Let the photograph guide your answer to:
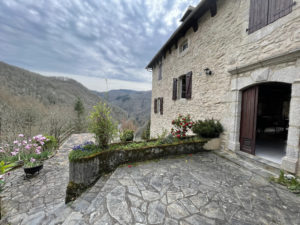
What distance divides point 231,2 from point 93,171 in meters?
5.87

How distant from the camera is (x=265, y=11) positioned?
105 inches

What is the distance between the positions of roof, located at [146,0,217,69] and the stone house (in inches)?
1.3

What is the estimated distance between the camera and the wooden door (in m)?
3.06

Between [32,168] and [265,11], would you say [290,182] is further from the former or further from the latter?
[32,168]

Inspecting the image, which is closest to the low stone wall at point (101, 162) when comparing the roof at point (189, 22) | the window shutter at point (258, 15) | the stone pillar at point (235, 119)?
the stone pillar at point (235, 119)

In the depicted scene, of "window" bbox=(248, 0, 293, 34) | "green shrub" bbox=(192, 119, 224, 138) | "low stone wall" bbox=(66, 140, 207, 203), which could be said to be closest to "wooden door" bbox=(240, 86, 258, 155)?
"green shrub" bbox=(192, 119, 224, 138)

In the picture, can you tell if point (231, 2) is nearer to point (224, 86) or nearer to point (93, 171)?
point (224, 86)

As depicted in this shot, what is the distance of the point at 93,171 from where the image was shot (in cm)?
230

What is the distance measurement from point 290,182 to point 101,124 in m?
3.87

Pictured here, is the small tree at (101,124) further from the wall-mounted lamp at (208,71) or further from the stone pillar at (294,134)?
the wall-mounted lamp at (208,71)

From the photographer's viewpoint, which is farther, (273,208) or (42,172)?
(42,172)

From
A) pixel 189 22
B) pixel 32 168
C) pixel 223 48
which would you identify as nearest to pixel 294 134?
pixel 223 48

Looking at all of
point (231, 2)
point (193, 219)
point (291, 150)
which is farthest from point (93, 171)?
point (231, 2)

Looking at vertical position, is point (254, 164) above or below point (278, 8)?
below
